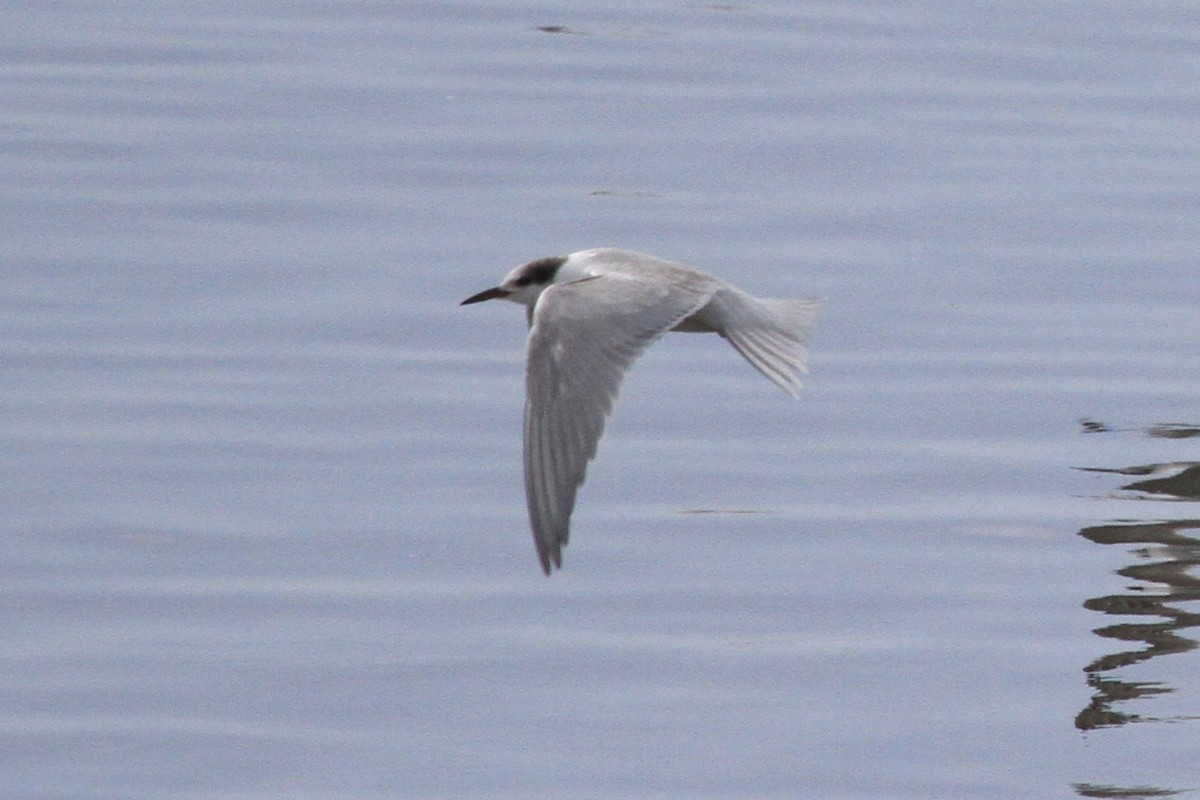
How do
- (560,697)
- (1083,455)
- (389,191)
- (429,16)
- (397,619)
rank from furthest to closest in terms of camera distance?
(429,16) → (389,191) → (1083,455) → (397,619) → (560,697)

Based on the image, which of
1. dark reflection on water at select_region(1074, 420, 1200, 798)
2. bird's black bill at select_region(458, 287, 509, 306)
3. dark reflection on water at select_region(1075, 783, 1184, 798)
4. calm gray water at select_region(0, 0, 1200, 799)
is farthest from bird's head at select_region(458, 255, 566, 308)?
dark reflection on water at select_region(1075, 783, 1184, 798)

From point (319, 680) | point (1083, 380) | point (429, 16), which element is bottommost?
point (319, 680)

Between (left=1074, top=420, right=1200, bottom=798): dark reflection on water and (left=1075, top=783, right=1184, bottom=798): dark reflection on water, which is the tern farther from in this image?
(left=1075, top=783, right=1184, bottom=798): dark reflection on water

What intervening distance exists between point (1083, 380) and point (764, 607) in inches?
75.3

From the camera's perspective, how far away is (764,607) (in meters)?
6.71

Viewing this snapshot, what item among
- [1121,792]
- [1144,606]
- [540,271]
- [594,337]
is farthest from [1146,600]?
[540,271]

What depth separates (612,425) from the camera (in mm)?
7945

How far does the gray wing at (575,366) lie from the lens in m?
5.87

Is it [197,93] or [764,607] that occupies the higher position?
[197,93]

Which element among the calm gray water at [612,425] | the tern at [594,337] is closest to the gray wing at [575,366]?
the tern at [594,337]

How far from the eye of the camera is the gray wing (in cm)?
587

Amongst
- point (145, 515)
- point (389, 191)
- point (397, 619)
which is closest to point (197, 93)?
point (389, 191)

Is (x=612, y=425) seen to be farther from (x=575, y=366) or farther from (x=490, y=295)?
(x=575, y=366)

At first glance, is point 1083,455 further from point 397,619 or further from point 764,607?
point 397,619
